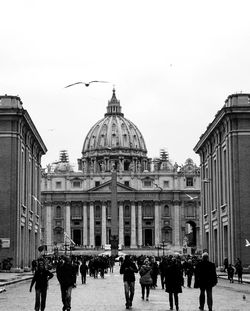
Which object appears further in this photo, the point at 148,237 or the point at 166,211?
the point at 148,237

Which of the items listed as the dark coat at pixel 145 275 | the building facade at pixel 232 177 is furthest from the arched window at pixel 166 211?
the dark coat at pixel 145 275

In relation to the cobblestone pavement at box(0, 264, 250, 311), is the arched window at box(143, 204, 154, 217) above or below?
above

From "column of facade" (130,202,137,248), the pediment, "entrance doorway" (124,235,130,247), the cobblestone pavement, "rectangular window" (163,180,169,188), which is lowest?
the cobblestone pavement

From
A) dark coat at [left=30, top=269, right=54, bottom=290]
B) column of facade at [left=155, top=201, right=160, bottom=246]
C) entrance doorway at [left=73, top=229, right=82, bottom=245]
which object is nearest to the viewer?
dark coat at [left=30, top=269, right=54, bottom=290]

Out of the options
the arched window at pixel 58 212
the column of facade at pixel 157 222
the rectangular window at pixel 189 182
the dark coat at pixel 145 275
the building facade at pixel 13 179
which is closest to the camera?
the dark coat at pixel 145 275

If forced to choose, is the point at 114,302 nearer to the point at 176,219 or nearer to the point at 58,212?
the point at 176,219

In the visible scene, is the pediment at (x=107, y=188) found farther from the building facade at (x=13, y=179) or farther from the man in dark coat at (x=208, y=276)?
the man in dark coat at (x=208, y=276)

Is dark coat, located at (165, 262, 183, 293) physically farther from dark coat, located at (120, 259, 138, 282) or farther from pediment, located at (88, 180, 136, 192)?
pediment, located at (88, 180, 136, 192)

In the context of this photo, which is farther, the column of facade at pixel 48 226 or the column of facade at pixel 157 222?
the column of facade at pixel 157 222

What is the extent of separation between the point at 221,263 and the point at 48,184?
114 m

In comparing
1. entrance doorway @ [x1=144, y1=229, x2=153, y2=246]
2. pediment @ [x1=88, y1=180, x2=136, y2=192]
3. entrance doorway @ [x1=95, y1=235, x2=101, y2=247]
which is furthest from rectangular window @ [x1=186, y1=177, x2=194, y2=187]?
entrance doorway @ [x1=95, y1=235, x2=101, y2=247]

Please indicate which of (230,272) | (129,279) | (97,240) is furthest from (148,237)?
(129,279)

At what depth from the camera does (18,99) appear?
214 ft

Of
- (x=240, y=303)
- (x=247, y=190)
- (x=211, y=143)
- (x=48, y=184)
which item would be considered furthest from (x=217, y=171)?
(x=48, y=184)
